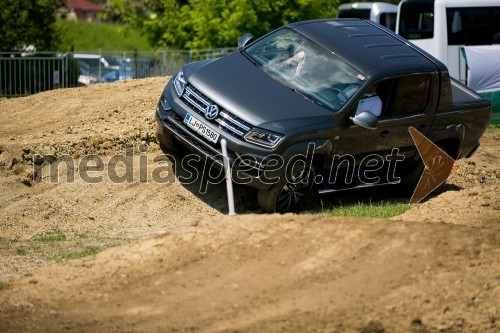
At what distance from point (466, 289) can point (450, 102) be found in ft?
17.5

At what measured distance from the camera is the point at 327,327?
710cm

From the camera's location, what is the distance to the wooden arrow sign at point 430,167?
41.1 ft

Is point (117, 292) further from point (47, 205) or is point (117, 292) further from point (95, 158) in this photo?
point (95, 158)

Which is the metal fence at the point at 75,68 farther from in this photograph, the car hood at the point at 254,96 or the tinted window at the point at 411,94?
the tinted window at the point at 411,94

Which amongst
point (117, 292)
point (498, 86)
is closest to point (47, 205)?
point (117, 292)

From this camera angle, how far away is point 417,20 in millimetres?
25344

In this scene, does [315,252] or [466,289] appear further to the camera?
[315,252]

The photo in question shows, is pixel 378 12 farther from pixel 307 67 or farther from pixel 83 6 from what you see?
pixel 83 6

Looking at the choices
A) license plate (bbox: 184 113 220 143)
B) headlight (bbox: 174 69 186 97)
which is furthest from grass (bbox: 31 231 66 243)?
headlight (bbox: 174 69 186 97)

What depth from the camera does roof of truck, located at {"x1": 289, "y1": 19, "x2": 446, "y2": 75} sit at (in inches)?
471

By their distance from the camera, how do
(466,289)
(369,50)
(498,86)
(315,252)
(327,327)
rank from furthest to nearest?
(498,86)
(369,50)
(315,252)
(466,289)
(327,327)

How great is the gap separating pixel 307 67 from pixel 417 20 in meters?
14.1

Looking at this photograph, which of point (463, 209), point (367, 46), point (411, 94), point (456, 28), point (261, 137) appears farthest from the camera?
point (456, 28)

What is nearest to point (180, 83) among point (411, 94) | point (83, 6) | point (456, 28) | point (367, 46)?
point (367, 46)
